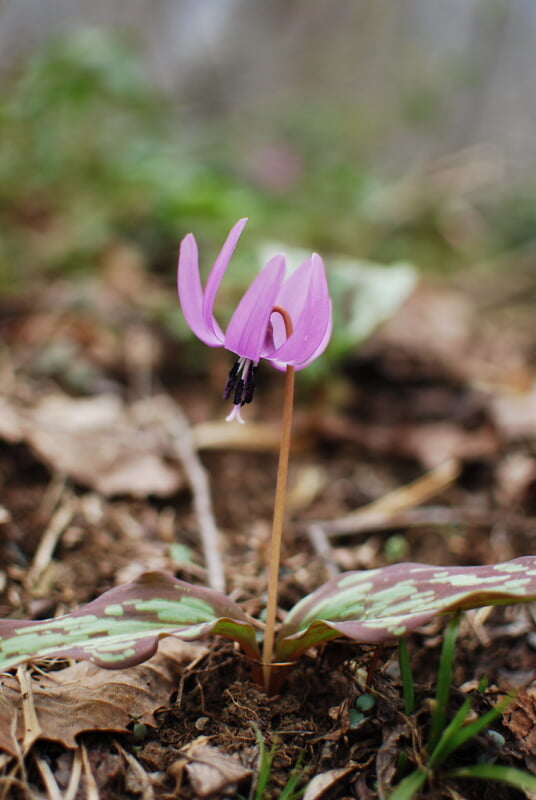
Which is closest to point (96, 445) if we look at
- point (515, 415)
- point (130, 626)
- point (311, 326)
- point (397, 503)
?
point (397, 503)

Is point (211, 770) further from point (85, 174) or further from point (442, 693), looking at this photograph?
point (85, 174)

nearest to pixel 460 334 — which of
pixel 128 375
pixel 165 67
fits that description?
pixel 128 375

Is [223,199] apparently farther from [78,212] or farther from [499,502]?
[499,502]

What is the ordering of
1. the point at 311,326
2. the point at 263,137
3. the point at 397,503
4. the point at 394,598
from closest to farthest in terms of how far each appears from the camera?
the point at 311,326 < the point at 394,598 < the point at 397,503 < the point at 263,137

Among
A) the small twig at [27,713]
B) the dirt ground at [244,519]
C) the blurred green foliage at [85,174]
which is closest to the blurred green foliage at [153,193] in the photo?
the blurred green foliage at [85,174]

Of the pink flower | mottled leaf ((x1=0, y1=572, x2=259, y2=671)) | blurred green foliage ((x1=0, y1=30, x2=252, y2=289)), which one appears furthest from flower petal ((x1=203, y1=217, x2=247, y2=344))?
blurred green foliage ((x1=0, y1=30, x2=252, y2=289))

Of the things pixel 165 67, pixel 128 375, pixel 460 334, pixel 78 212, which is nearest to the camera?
pixel 128 375

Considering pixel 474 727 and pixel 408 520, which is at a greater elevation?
pixel 408 520
